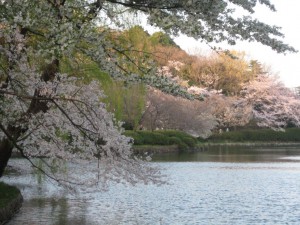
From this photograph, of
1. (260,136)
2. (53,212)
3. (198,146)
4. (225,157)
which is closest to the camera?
(53,212)

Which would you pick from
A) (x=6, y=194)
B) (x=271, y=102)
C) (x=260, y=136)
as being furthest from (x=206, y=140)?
(x=6, y=194)

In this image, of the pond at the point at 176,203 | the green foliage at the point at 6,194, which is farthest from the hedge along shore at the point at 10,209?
the pond at the point at 176,203

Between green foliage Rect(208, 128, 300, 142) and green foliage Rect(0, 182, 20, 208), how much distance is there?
4431 cm

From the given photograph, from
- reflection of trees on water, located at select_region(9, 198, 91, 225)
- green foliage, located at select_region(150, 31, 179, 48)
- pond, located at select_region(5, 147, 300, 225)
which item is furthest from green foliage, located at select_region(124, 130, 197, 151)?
reflection of trees on water, located at select_region(9, 198, 91, 225)

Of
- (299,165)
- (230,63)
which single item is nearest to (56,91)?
(299,165)

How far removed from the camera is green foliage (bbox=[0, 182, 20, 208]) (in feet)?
39.0

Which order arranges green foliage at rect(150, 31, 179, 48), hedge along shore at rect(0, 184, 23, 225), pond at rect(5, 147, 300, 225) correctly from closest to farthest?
hedge along shore at rect(0, 184, 23, 225) < green foliage at rect(150, 31, 179, 48) < pond at rect(5, 147, 300, 225)

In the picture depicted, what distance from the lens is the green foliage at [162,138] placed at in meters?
38.5

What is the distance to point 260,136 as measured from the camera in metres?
61.1

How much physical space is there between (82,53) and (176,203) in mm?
6479

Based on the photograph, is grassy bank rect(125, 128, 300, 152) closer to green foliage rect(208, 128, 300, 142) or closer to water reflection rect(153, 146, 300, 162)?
A: green foliage rect(208, 128, 300, 142)

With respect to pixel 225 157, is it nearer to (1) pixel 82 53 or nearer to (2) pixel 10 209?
(2) pixel 10 209

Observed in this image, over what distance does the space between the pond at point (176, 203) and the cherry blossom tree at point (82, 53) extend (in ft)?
4.57

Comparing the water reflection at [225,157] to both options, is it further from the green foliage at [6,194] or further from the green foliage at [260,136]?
the green foliage at [6,194]
